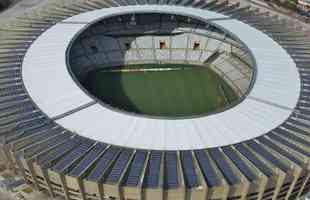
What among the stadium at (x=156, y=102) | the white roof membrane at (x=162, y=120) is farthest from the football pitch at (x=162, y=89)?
the white roof membrane at (x=162, y=120)

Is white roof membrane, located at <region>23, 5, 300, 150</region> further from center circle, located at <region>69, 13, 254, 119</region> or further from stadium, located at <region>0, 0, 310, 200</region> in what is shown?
center circle, located at <region>69, 13, 254, 119</region>

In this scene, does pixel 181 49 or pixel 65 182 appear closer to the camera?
pixel 65 182

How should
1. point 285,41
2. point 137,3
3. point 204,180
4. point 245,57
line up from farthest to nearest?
point 137,3 → point 245,57 → point 285,41 → point 204,180

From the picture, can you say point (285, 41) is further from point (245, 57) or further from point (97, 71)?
point (97, 71)

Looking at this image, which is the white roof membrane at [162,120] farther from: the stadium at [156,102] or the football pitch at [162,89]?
the football pitch at [162,89]

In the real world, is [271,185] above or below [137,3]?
below

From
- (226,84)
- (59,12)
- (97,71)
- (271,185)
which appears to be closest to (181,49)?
(226,84)

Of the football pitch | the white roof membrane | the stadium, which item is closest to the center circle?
the football pitch

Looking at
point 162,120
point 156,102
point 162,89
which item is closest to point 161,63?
point 162,89
